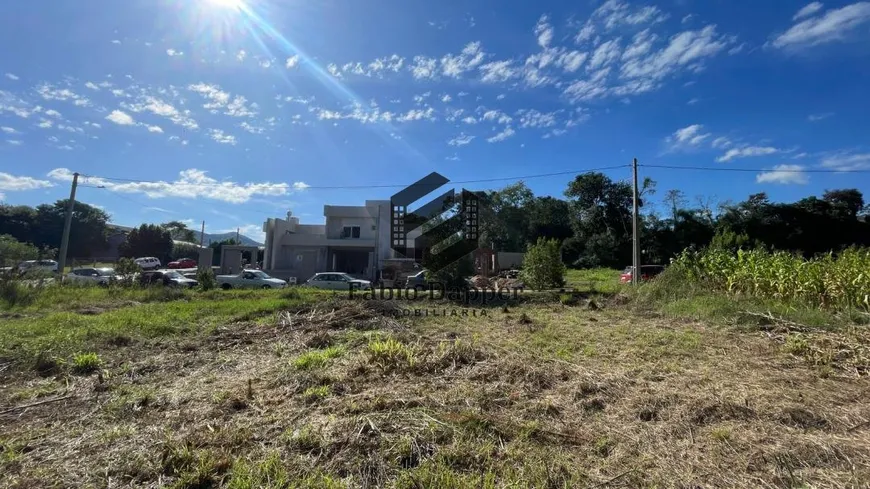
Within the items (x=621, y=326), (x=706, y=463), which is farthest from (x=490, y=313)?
(x=706, y=463)

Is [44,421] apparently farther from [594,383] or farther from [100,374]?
[594,383]

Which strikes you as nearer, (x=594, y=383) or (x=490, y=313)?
(x=594, y=383)

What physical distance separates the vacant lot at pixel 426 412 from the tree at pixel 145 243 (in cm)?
4887

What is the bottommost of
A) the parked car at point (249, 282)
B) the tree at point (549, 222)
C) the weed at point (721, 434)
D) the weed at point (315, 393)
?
the weed at point (315, 393)

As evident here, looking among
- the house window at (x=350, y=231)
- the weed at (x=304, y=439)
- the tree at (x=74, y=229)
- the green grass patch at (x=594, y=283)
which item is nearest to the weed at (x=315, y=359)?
the weed at (x=304, y=439)

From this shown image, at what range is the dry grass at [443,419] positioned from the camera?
2881 millimetres

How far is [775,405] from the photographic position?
406 cm

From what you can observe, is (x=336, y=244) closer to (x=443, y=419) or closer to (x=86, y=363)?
(x=86, y=363)

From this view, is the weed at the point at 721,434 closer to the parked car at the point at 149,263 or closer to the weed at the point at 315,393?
the weed at the point at 315,393

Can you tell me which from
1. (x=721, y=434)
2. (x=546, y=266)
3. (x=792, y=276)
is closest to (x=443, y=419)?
(x=721, y=434)

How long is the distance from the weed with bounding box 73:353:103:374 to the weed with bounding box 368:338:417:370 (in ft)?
13.3

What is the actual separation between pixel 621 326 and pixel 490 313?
3767 millimetres

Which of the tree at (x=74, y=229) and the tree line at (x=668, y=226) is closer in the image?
the tree line at (x=668, y=226)

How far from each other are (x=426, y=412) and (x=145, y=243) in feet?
187
